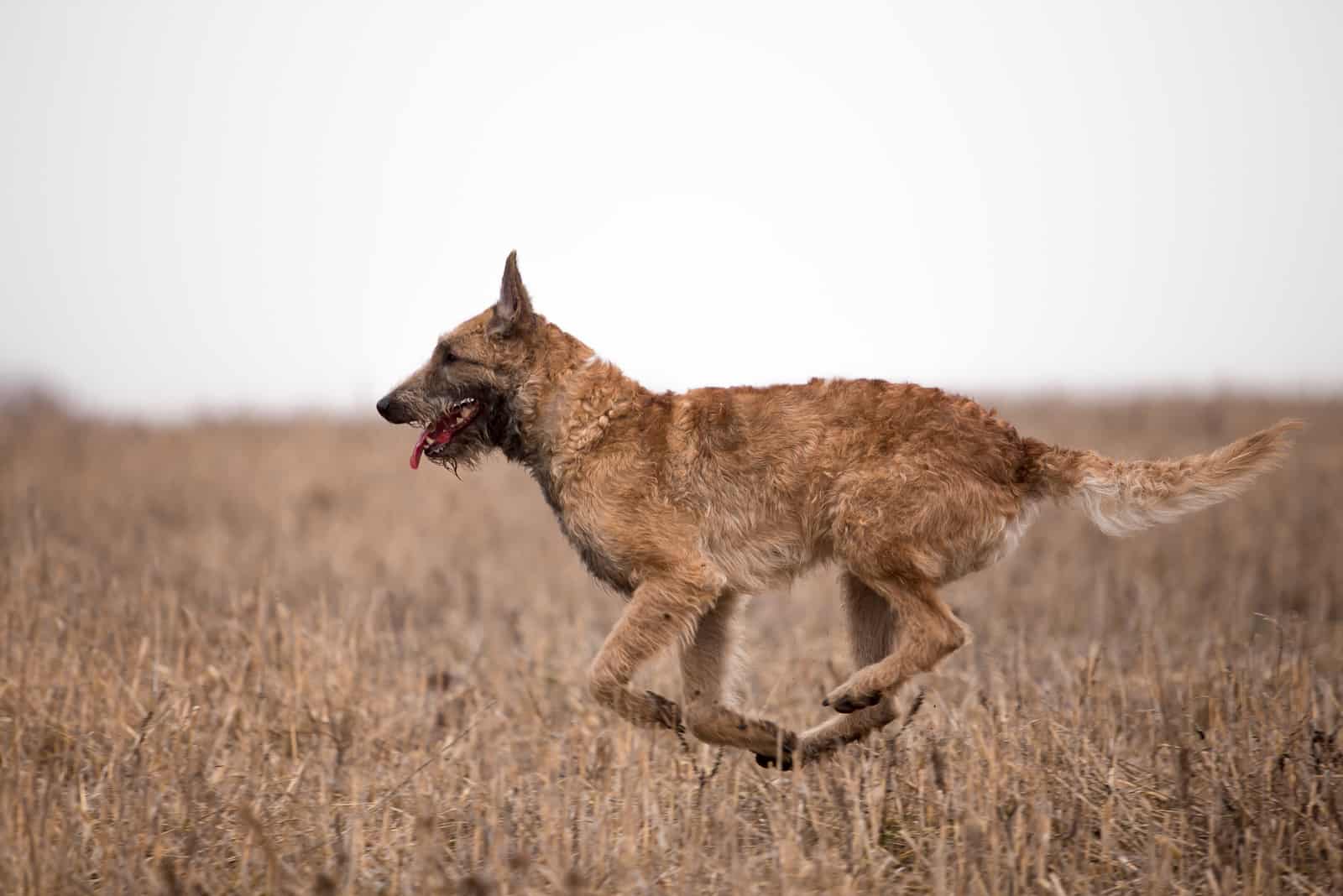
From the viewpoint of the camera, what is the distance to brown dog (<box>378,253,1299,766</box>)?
5.27m

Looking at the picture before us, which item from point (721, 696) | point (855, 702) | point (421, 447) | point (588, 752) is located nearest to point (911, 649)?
point (855, 702)

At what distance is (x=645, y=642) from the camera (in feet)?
17.3

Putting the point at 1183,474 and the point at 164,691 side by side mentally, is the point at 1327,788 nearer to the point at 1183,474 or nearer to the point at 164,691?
the point at 1183,474

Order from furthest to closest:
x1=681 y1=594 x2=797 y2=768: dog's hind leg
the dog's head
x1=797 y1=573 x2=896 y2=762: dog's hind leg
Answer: the dog's head < x1=797 y1=573 x2=896 y2=762: dog's hind leg < x1=681 y1=594 x2=797 y2=768: dog's hind leg

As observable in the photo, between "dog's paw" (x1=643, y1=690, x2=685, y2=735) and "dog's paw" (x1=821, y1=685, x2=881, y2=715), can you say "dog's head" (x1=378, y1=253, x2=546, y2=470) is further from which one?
"dog's paw" (x1=821, y1=685, x2=881, y2=715)

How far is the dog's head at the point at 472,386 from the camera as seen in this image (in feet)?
19.4

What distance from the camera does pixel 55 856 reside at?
14.0 feet

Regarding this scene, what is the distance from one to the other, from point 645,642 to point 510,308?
178 cm

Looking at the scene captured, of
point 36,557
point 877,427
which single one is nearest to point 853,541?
point 877,427

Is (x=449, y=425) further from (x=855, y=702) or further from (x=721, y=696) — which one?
(x=855, y=702)

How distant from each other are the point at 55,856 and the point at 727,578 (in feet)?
9.64

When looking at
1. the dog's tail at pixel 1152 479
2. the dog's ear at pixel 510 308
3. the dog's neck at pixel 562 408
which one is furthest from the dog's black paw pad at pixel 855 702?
the dog's ear at pixel 510 308

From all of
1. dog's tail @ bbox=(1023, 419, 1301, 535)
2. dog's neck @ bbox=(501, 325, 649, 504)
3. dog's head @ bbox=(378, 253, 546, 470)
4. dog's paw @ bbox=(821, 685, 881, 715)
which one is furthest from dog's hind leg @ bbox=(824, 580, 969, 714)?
dog's head @ bbox=(378, 253, 546, 470)

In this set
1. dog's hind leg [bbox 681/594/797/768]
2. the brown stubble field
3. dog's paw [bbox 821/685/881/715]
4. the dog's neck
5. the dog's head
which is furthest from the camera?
the dog's head
